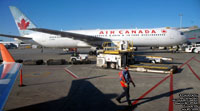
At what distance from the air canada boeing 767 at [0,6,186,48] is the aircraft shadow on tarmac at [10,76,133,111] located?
698 inches

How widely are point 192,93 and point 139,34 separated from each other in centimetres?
1919

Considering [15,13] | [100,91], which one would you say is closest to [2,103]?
[100,91]

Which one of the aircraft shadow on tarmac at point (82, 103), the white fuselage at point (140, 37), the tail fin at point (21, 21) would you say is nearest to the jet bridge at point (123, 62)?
the aircraft shadow on tarmac at point (82, 103)

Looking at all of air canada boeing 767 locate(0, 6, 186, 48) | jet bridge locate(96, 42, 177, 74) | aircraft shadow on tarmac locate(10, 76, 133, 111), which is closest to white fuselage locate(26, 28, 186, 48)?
air canada boeing 767 locate(0, 6, 186, 48)

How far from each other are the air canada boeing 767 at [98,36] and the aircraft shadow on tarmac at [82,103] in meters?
17.7

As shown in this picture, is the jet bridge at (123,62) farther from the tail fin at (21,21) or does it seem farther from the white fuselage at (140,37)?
the tail fin at (21,21)

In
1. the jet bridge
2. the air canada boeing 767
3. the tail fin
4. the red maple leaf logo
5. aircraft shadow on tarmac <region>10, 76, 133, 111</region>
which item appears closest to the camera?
aircraft shadow on tarmac <region>10, 76, 133, 111</region>

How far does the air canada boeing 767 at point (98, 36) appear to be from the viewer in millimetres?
25562

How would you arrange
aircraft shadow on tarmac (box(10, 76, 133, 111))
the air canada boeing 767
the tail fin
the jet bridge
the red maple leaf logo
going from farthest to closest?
the red maple leaf logo < the tail fin < the air canada boeing 767 < the jet bridge < aircraft shadow on tarmac (box(10, 76, 133, 111))

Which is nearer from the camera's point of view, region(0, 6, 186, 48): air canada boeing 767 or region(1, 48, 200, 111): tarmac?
region(1, 48, 200, 111): tarmac

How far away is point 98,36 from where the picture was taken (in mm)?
27188

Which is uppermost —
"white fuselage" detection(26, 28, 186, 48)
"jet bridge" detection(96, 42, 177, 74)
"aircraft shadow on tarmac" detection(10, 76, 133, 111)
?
"white fuselage" detection(26, 28, 186, 48)

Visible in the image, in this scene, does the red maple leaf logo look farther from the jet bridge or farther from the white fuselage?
the jet bridge

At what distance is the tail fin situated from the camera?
27745mm
